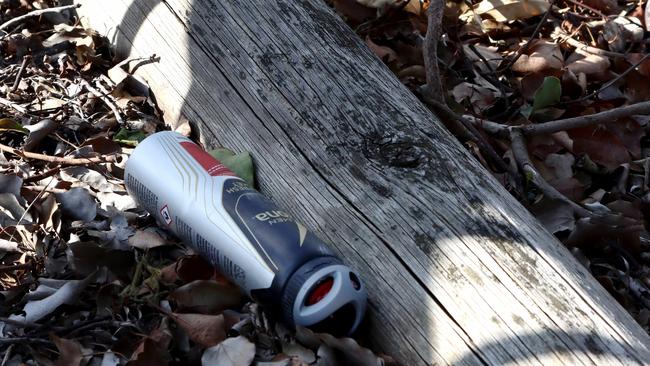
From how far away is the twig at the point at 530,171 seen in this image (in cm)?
235

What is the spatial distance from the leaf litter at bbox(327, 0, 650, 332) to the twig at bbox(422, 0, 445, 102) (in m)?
0.04

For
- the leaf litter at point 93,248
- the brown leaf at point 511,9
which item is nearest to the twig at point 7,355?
the leaf litter at point 93,248

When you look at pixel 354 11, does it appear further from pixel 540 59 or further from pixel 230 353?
pixel 230 353

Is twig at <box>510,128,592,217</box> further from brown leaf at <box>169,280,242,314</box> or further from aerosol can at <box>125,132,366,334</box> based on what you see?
brown leaf at <box>169,280,242,314</box>

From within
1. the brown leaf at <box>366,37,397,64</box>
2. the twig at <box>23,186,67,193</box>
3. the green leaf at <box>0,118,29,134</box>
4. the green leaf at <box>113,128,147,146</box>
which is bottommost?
the brown leaf at <box>366,37,397,64</box>

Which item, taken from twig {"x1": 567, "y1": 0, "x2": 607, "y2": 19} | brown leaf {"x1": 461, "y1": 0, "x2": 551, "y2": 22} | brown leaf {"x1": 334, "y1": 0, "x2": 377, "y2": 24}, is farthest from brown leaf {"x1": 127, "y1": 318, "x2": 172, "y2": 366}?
twig {"x1": 567, "y1": 0, "x2": 607, "y2": 19}

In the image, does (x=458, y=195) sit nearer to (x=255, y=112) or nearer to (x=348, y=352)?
(x=348, y=352)

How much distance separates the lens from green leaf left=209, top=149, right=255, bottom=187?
231cm

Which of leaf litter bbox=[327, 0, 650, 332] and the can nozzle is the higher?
the can nozzle

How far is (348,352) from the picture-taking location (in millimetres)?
1797

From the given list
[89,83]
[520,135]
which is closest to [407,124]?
[520,135]

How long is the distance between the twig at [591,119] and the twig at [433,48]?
33cm

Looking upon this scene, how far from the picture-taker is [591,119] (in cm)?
251

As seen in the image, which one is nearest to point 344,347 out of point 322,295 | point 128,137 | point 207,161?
point 322,295
